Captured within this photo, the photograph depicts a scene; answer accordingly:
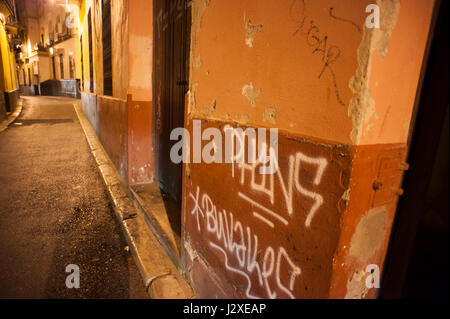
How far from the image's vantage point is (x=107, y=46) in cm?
529

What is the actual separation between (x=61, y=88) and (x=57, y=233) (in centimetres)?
2933

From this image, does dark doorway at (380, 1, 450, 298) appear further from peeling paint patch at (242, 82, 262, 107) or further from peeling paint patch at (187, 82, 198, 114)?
peeling paint patch at (187, 82, 198, 114)

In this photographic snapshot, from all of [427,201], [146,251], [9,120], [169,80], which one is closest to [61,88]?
[9,120]

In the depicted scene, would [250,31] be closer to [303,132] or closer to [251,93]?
[251,93]

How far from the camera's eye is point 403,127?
1054 millimetres

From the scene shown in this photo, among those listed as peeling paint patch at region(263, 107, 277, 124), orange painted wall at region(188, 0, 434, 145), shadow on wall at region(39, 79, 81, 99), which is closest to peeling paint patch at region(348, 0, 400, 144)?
orange painted wall at region(188, 0, 434, 145)

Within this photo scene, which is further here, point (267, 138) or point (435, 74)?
point (267, 138)

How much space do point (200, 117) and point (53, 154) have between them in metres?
5.91

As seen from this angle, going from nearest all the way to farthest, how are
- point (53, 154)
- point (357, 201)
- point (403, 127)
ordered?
point (357, 201) < point (403, 127) < point (53, 154)
